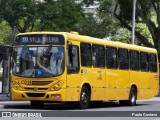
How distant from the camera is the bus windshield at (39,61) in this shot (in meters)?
20.9

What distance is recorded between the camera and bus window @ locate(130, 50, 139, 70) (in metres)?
26.7

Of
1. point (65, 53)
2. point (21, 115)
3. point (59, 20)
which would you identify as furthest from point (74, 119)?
point (59, 20)

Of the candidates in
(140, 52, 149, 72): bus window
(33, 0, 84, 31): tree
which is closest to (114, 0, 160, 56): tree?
(33, 0, 84, 31): tree

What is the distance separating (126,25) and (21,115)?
30712 millimetres

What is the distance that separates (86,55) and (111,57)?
8.22 ft

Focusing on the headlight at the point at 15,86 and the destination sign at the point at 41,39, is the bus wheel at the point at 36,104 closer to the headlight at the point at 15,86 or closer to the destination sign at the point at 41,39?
the headlight at the point at 15,86

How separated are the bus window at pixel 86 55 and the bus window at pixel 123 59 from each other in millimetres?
3102

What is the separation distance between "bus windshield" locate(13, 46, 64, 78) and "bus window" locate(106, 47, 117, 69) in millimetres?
3685

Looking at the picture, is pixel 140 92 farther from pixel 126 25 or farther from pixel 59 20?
pixel 59 20

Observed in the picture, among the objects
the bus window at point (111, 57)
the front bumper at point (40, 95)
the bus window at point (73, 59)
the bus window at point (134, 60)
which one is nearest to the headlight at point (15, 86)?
the front bumper at point (40, 95)

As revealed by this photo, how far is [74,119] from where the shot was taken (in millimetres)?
17188

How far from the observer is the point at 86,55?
2225cm

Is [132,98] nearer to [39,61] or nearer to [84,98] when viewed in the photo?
[84,98]

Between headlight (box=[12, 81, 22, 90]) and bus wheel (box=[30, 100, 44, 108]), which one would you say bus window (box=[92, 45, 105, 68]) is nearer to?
bus wheel (box=[30, 100, 44, 108])
